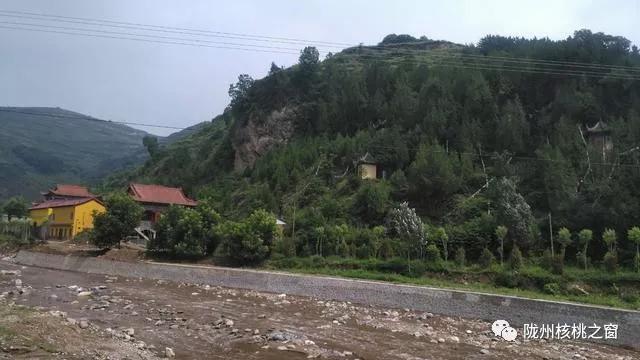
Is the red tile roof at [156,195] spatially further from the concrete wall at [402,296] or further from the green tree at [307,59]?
the green tree at [307,59]

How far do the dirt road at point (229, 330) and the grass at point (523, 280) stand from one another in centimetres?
359

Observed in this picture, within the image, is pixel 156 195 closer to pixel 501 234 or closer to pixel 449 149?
pixel 449 149

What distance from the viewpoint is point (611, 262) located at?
82.9 feet

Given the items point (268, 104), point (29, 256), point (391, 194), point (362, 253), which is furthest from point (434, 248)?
point (268, 104)

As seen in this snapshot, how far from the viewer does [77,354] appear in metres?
12.9

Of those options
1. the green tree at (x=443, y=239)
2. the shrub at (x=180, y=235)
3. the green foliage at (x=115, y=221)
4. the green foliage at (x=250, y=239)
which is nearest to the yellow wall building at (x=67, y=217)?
the green foliage at (x=115, y=221)

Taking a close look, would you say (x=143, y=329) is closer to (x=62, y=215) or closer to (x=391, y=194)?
(x=391, y=194)

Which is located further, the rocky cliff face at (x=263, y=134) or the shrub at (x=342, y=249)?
the rocky cliff face at (x=263, y=134)

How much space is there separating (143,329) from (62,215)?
3876 cm

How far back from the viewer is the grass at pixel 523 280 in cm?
2355

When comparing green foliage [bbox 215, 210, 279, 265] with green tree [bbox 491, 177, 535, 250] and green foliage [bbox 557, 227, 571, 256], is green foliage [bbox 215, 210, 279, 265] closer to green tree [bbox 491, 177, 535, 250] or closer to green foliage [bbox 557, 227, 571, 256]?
green tree [bbox 491, 177, 535, 250]

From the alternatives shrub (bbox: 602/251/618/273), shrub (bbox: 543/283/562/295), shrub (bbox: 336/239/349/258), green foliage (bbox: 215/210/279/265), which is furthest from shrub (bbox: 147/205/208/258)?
shrub (bbox: 602/251/618/273)

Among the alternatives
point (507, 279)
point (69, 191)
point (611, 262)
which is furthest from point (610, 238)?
point (69, 191)

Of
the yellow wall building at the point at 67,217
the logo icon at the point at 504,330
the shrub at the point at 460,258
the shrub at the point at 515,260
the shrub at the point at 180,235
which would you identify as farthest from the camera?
the yellow wall building at the point at 67,217
